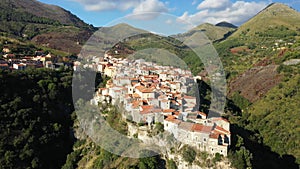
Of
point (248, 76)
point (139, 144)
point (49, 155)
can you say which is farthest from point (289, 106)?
point (49, 155)

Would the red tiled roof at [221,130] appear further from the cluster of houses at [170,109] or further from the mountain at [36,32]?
the mountain at [36,32]

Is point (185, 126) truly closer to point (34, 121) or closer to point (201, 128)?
point (201, 128)

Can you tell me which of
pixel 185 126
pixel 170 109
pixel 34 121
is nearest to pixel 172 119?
pixel 185 126

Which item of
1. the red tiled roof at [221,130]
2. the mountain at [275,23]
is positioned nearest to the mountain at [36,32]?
the red tiled roof at [221,130]

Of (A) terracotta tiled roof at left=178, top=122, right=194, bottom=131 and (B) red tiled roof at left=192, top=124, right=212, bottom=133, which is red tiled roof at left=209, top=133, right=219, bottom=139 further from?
(A) terracotta tiled roof at left=178, top=122, right=194, bottom=131

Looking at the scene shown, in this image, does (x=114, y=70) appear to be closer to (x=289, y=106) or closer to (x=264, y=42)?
Result: (x=289, y=106)

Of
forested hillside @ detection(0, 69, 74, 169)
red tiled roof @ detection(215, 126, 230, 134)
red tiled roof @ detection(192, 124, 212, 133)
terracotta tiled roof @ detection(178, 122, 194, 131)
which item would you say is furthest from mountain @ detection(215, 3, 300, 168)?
forested hillside @ detection(0, 69, 74, 169)
